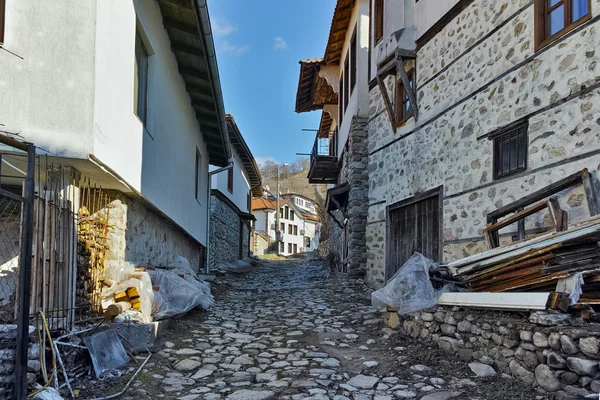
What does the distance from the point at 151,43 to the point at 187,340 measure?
4.34 m

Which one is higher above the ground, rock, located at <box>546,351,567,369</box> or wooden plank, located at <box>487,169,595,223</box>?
wooden plank, located at <box>487,169,595,223</box>

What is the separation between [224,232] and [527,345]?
13.7 m

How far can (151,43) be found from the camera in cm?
651

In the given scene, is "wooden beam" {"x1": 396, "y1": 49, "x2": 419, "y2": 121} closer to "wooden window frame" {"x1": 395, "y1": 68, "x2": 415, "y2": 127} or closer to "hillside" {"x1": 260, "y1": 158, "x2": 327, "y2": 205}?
"wooden window frame" {"x1": 395, "y1": 68, "x2": 415, "y2": 127}

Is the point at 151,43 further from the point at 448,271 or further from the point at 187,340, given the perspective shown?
the point at 448,271

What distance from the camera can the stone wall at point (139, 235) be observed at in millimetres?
5562

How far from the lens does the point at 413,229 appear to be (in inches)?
318

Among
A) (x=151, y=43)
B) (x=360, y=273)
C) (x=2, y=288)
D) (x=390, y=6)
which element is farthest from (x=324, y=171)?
(x=2, y=288)

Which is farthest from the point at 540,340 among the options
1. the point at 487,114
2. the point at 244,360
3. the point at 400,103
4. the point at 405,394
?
the point at 400,103

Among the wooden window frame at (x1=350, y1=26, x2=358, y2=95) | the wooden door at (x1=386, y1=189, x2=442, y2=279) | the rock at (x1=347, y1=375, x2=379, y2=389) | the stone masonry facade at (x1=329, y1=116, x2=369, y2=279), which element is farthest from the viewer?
the wooden window frame at (x1=350, y1=26, x2=358, y2=95)

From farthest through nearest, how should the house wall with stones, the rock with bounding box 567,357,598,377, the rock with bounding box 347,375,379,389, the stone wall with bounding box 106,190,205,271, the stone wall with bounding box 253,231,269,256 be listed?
the stone wall with bounding box 253,231,269,256
the stone wall with bounding box 106,190,205,271
the house wall with stones
the rock with bounding box 347,375,379,389
the rock with bounding box 567,357,598,377

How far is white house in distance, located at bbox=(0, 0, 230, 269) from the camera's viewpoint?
430 centimetres

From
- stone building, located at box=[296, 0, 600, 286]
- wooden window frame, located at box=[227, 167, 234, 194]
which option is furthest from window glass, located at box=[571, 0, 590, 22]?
wooden window frame, located at box=[227, 167, 234, 194]

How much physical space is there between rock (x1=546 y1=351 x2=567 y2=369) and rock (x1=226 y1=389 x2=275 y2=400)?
225 cm
